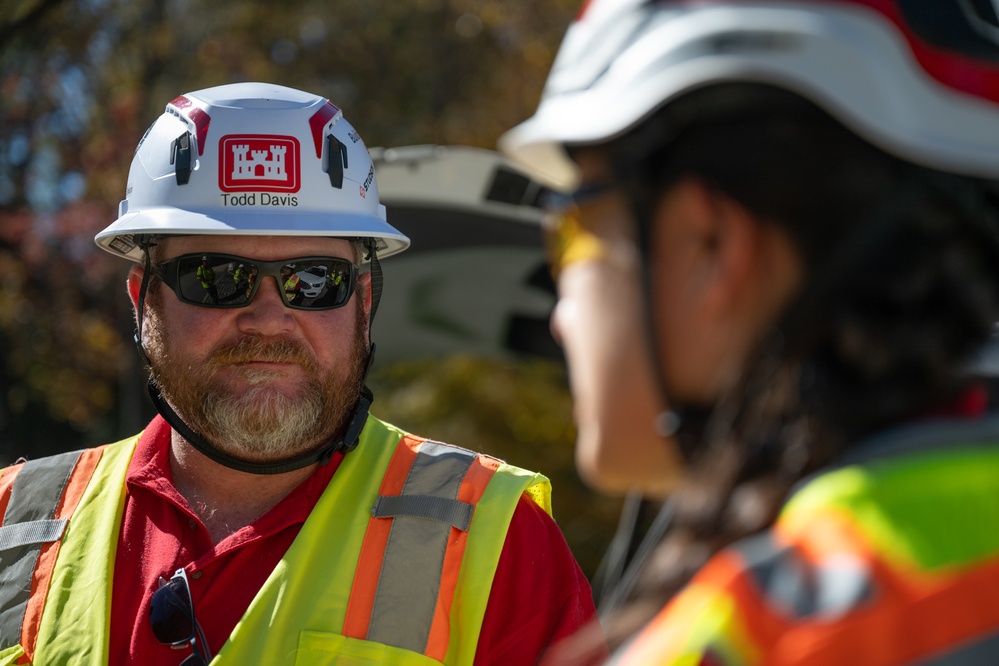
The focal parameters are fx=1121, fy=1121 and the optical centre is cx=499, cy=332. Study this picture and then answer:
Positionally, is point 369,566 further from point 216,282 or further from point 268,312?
point 216,282

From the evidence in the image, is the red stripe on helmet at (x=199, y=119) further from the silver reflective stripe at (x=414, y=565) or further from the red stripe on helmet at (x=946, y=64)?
the red stripe on helmet at (x=946, y=64)

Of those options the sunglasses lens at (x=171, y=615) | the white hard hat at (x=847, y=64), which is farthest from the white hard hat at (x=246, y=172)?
the white hard hat at (x=847, y=64)

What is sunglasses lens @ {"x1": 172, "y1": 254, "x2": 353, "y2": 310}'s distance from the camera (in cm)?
315

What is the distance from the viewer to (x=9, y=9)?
6363 millimetres

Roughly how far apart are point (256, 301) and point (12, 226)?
808 centimetres

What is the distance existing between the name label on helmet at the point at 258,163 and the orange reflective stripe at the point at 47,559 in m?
0.84

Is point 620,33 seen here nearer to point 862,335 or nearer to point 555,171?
point 555,171

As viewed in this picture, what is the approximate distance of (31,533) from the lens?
2.90 meters

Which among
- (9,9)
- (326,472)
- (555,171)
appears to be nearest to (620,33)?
(555,171)

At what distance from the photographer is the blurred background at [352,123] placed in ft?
18.4

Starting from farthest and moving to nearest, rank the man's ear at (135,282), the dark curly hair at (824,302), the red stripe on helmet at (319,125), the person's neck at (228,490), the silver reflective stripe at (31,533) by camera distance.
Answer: the man's ear at (135,282) → the red stripe on helmet at (319,125) → the person's neck at (228,490) → the silver reflective stripe at (31,533) → the dark curly hair at (824,302)

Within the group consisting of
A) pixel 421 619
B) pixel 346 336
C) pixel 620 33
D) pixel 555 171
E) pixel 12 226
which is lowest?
pixel 12 226

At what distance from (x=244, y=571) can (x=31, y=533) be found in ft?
1.89

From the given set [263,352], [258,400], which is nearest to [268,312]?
[263,352]
